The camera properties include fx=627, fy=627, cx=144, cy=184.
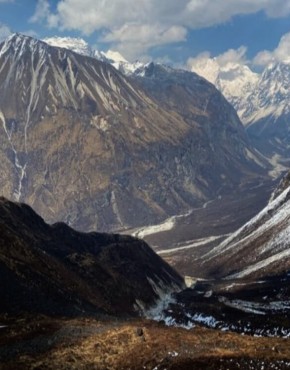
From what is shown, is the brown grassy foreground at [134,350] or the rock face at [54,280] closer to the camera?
the brown grassy foreground at [134,350]

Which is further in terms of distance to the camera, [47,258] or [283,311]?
[47,258]

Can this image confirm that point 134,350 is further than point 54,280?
No

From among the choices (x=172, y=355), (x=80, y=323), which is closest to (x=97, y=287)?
(x=80, y=323)

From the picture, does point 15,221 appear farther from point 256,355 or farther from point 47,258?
point 256,355

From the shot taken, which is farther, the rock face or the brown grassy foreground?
the rock face

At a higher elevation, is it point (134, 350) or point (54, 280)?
point (54, 280)

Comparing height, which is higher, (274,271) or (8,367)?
(8,367)

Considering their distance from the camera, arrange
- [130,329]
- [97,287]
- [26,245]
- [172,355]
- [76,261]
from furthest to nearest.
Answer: [76,261] < [97,287] < [26,245] < [130,329] < [172,355]

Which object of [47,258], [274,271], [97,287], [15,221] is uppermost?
[15,221]
